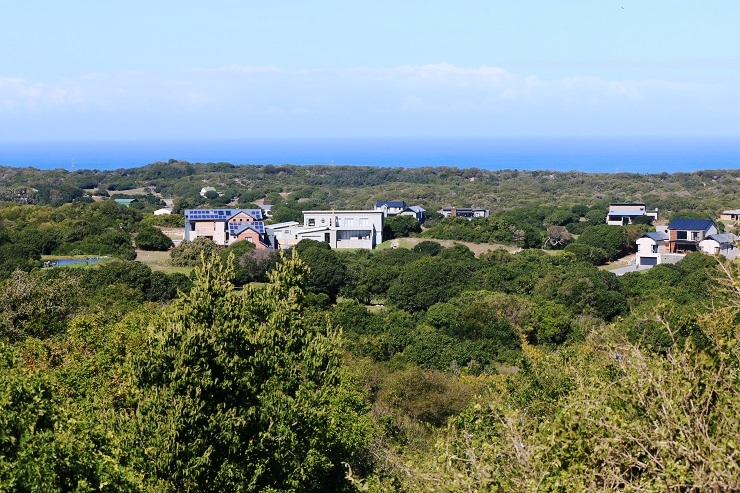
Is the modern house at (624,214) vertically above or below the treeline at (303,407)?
below

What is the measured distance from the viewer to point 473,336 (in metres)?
25.1

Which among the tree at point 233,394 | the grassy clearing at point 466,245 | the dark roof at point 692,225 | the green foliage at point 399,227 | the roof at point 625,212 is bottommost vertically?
the grassy clearing at point 466,245

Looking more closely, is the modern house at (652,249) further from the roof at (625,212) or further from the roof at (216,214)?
the roof at (216,214)

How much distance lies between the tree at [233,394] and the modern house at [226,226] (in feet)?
102

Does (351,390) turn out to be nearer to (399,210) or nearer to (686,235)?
(686,235)

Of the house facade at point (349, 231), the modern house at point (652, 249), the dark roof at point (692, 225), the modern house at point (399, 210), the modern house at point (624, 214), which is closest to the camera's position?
the modern house at point (652, 249)

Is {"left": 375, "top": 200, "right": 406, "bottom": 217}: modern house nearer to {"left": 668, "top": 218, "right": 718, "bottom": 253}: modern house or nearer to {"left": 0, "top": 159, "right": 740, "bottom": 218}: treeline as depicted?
{"left": 0, "top": 159, "right": 740, "bottom": 218}: treeline

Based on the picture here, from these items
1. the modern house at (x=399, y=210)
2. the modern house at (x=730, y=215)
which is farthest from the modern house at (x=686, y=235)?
the modern house at (x=399, y=210)

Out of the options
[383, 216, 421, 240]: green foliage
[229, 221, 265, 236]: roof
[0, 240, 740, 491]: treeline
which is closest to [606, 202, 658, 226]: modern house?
[383, 216, 421, 240]: green foliage

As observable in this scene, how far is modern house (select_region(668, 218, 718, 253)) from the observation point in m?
40.4

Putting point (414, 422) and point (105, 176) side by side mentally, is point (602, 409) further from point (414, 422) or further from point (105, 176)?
point (105, 176)

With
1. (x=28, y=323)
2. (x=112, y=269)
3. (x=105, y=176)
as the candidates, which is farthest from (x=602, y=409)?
(x=105, y=176)

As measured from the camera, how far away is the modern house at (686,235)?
40375mm

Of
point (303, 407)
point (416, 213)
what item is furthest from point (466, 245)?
point (303, 407)
